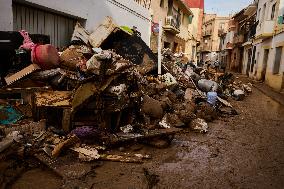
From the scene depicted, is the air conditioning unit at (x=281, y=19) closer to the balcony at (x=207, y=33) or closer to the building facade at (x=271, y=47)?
the building facade at (x=271, y=47)

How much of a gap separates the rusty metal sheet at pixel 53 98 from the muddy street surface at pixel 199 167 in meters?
1.35

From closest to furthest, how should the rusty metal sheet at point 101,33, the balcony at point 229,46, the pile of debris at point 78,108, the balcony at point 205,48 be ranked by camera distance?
the pile of debris at point 78,108 → the rusty metal sheet at point 101,33 → the balcony at point 229,46 → the balcony at point 205,48

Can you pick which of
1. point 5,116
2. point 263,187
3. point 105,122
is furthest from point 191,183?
point 5,116

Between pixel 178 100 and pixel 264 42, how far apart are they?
1635 cm

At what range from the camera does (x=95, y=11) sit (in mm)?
9102

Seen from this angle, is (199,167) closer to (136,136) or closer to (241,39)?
(136,136)

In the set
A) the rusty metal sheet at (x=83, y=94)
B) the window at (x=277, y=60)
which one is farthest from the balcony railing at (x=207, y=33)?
the rusty metal sheet at (x=83, y=94)

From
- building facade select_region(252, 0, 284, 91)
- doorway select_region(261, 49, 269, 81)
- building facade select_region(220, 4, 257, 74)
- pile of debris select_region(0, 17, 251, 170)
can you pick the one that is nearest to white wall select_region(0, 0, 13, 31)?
pile of debris select_region(0, 17, 251, 170)

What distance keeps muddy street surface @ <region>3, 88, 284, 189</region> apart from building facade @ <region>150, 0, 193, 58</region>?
11.0m

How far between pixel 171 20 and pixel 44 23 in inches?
627

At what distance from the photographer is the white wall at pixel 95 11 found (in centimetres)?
571

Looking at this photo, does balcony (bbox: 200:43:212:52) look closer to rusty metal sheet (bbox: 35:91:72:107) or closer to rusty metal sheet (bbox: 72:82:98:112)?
rusty metal sheet (bbox: 35:91:72:107)

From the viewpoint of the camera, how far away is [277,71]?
18.0m

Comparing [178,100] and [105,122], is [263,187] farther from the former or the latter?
[178,100]
